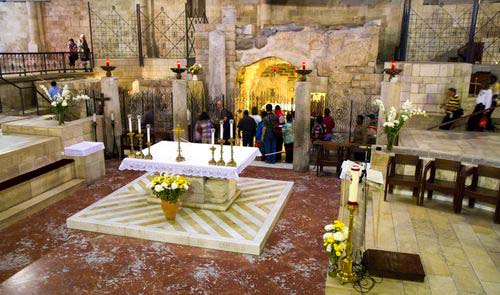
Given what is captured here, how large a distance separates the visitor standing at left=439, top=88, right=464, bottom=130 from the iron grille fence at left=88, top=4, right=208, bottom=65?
1181 cm

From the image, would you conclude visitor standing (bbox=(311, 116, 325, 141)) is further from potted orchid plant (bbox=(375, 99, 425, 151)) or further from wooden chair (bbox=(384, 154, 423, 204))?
wooden chair (bbox=(384, 154, 423, 204))

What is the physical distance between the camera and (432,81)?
1146 centimetres

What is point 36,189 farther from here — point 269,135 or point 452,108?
point 452,108

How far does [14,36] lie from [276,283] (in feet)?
67.0

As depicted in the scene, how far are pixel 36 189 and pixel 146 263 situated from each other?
3.56 metres

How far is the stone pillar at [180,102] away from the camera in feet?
36.6

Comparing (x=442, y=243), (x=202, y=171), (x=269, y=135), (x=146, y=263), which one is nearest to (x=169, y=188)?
(x=202, y=171)

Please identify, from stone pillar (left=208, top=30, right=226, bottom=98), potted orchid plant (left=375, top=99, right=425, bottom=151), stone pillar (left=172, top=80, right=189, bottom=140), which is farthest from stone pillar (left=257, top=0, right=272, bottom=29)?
potted orchid plant (left=375, top=99, right=425, bottom=151)

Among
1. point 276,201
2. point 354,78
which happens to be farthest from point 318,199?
point 354,78

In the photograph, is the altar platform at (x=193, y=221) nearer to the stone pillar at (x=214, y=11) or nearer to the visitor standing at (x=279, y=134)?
the visitor standing at (x=279, y=134)

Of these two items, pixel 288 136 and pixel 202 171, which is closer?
pixel 202 171

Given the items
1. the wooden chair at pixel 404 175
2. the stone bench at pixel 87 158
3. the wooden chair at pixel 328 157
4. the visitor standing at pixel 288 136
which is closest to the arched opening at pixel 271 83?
the visitor standing at pixel 288 136

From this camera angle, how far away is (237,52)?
47.6ft

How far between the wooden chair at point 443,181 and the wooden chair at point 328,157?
2275mm
